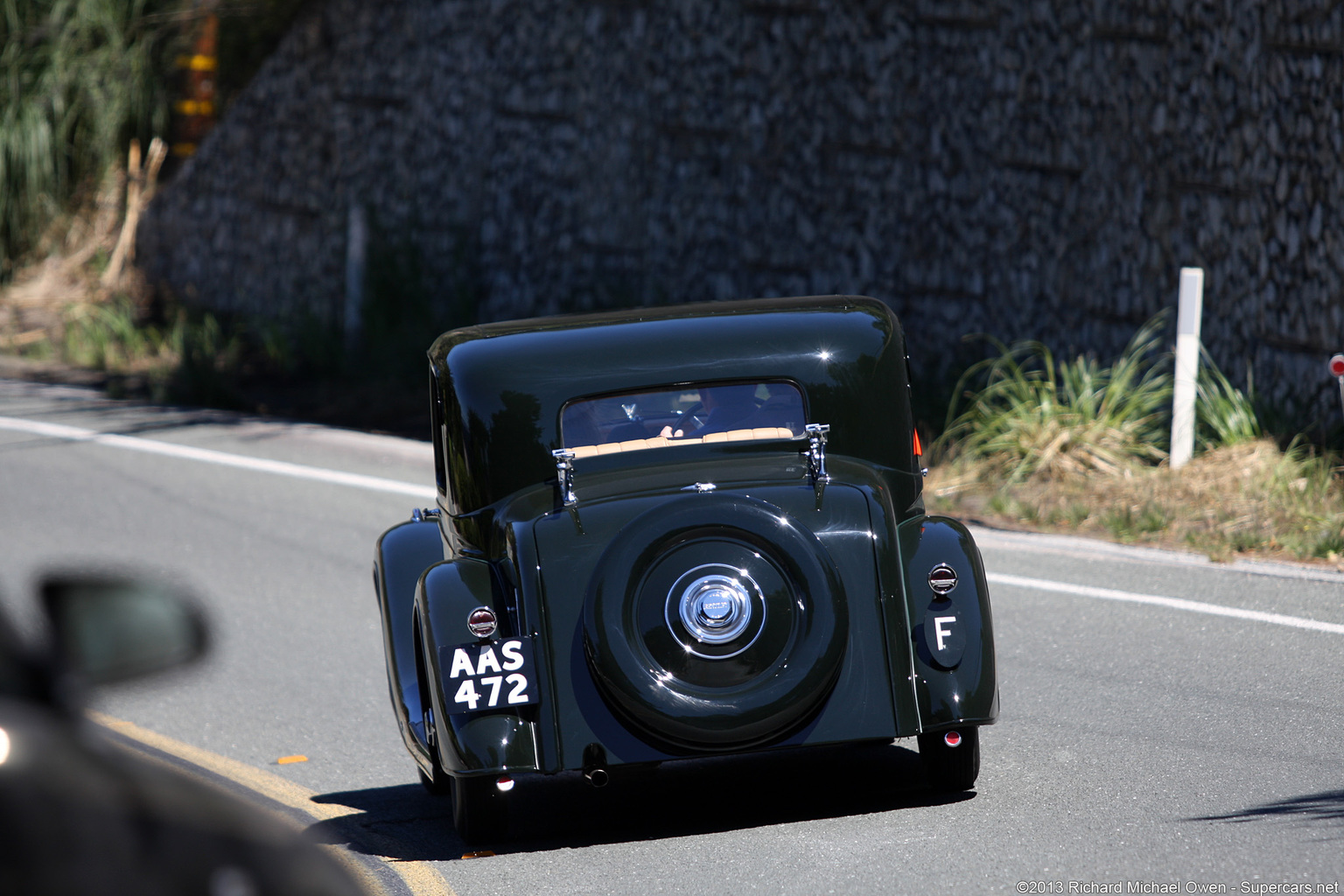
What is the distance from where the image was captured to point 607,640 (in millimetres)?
4660

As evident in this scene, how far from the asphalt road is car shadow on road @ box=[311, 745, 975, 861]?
15 millimetres

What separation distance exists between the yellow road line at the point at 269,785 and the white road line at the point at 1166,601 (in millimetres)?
3235

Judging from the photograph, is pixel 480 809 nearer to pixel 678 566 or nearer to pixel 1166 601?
pixel 678 566

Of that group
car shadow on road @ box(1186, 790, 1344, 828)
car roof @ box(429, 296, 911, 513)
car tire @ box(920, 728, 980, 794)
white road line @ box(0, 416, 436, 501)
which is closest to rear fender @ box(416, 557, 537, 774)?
car roof @ box(429, 296, 911, 513)

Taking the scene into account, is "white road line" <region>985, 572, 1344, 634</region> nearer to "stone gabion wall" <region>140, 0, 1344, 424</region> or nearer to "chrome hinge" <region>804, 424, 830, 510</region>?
"chrome hinge" <region>804, 424, 830, 510</region>

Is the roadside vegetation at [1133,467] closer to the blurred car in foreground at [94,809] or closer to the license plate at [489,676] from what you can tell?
the license plate at [489,676]

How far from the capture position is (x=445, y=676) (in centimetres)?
484

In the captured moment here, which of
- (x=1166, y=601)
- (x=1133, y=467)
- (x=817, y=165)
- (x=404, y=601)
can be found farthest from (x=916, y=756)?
(x=817, y=165)

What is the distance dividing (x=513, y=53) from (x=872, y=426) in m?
12.0

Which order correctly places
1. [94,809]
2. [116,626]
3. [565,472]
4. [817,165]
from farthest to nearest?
[817,165], [565,472], [116,626], [94,809]

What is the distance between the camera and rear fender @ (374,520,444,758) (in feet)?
17.6

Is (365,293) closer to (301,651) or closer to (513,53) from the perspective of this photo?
(513,53)

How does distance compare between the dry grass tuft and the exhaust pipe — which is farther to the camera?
the dry grass tuft

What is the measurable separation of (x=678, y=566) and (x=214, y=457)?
8.93 metres
